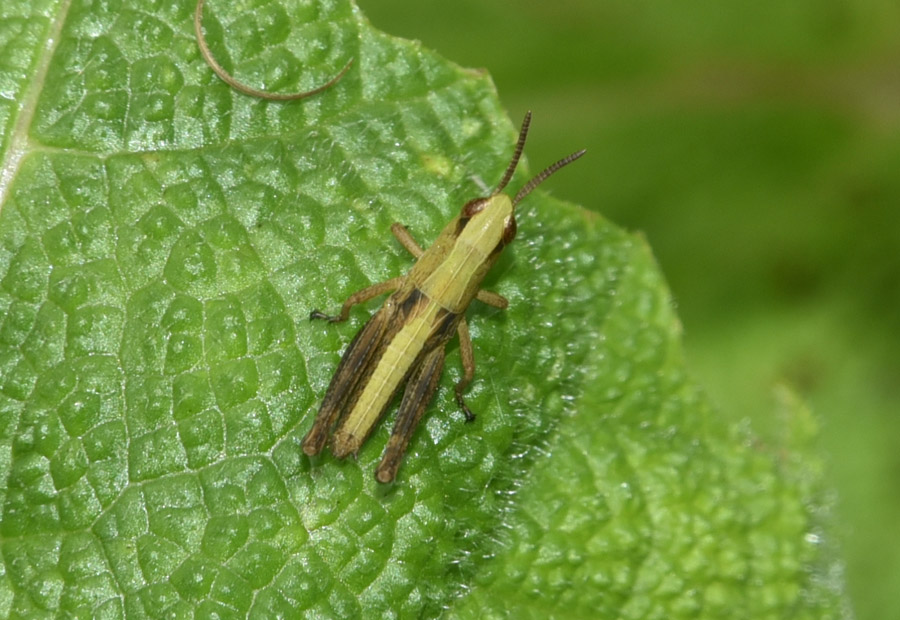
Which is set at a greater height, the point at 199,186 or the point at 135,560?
the point at 199,186

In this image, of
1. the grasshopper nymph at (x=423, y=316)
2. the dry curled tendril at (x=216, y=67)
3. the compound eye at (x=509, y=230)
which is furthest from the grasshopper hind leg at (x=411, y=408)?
the dry curled tendril at (x=216, y=67)

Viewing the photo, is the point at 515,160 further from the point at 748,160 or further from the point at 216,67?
the point at 748,160

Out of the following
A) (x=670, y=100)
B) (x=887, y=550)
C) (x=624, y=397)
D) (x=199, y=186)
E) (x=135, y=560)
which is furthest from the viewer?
(x=670, y=100)

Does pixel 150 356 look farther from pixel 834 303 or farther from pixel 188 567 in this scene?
pixel 834 303

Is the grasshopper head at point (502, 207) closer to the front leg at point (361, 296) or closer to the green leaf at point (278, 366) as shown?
the green leaf at point (278, 366)

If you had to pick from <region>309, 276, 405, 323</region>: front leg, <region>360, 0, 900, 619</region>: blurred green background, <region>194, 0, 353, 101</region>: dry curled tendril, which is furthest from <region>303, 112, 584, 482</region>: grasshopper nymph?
<region>360, 0, 900, 619</region>: blurred green background

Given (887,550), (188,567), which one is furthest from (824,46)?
(188,567)

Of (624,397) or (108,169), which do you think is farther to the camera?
(624,397)
